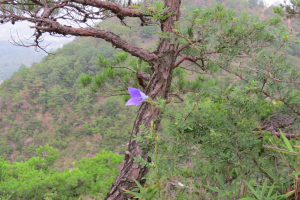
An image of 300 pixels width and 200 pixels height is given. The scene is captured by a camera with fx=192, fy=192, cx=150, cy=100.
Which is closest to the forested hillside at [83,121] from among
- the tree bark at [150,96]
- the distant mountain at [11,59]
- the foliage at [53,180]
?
the foliage at [53,180]

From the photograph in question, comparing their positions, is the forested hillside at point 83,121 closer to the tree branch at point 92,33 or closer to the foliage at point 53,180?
the foliage at point 53,180

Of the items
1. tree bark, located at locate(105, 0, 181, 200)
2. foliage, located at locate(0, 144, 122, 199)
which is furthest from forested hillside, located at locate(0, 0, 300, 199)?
tree bark, located at locate(105, 0, 181, 200)

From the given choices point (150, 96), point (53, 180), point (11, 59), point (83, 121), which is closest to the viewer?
point (150, 96)

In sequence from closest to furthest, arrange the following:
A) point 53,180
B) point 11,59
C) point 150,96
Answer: point 150,96 < point 53,180 < point 11,59

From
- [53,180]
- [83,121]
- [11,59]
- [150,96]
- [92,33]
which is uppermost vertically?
[92,33]

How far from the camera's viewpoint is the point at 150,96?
1525 mm

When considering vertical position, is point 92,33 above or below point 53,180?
above

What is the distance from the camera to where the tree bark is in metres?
1.48

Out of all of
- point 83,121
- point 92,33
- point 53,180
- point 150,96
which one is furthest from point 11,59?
point 150,96

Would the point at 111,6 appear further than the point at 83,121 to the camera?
No

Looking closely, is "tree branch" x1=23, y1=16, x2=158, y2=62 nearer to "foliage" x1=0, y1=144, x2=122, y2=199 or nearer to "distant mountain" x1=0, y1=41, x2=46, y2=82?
"foliage" x1=0, y1=144, x2=122, y2=199

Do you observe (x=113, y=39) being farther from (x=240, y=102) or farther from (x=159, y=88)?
(x=240, y=102)

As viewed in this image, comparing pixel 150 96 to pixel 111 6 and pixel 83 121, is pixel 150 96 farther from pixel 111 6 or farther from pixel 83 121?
pixel 83 121

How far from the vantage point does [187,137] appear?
0.86 m
